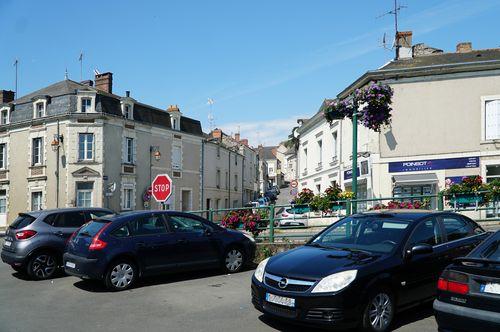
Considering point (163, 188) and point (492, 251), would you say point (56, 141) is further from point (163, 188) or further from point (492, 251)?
point (492, 251)

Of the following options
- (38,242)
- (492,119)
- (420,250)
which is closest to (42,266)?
(38,242)

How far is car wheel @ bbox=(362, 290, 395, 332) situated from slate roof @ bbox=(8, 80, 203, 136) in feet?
100

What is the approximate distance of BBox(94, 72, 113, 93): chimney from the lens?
129ft

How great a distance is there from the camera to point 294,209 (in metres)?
13.5

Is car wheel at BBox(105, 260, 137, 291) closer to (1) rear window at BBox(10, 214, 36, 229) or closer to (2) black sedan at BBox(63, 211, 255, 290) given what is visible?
(2) black sedan at BBox(63, 211, 255, 290)

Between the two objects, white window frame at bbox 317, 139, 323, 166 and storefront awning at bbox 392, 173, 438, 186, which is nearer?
storefront awning at bbox 392, 173, 438, 186

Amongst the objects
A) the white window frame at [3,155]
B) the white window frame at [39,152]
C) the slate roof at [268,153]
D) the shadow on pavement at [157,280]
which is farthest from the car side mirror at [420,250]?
the slate roof at [268,153]

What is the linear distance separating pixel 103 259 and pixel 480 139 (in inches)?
800

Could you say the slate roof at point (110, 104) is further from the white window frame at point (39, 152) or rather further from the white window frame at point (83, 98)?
the white window frame at point (39, 152)

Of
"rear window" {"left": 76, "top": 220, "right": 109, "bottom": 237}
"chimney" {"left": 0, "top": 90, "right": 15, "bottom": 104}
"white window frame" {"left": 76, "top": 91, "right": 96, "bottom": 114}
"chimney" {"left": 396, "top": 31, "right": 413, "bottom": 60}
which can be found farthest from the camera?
"chimney" {"left": 0, "top": 90, "right": 15, "bottom": 104}

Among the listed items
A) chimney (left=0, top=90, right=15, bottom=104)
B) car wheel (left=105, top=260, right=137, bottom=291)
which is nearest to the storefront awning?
car wheel (left=105, top=260, right=137, bottom=291)

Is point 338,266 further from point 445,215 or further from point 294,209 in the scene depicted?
point 294,209

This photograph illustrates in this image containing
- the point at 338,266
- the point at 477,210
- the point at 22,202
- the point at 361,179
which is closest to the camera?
the point at 338,266

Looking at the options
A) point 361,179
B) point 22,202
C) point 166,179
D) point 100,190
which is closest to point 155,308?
point 166,179
